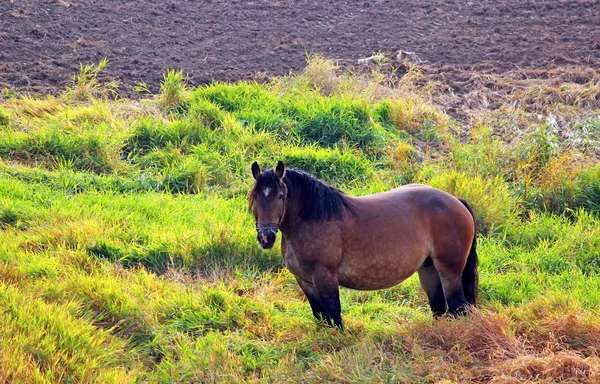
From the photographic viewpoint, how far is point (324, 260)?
5641 millimetres

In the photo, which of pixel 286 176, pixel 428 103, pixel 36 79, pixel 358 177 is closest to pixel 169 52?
pixel 36 79

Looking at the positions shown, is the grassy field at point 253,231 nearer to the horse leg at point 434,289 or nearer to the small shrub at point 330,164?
the small shrub at point 330,164

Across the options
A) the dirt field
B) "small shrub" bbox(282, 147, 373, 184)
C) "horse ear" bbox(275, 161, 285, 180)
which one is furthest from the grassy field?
"horse ear" bbox(275, 161, 285, 180)

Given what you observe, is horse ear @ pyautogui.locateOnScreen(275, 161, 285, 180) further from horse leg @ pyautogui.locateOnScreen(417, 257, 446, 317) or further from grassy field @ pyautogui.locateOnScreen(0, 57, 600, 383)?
horse leg @ pyautogui.locateOnScreen(417, 257, 446, 317)

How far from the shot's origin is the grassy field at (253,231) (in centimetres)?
524

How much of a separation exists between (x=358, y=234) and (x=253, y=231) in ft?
6.61

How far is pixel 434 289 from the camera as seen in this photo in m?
6.27

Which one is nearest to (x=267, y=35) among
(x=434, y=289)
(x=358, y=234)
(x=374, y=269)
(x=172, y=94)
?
(x=172, y=94)

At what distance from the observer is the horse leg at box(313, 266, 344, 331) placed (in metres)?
5.62

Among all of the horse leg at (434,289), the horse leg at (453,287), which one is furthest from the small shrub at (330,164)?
the horse leg at (453,287)

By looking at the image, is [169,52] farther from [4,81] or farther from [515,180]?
[515,180]

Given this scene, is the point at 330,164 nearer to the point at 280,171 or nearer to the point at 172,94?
the point at 172,94

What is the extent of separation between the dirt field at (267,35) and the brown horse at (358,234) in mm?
7271

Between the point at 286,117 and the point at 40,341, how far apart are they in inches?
245
